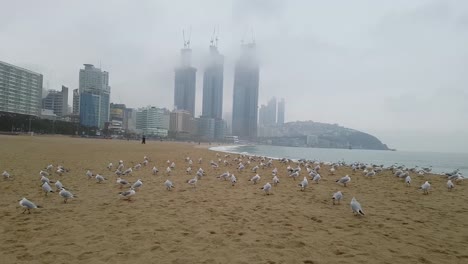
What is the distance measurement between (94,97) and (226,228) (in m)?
154

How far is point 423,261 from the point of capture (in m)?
5.30

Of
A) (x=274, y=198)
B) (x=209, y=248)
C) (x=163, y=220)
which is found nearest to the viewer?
(x=209, y=248)

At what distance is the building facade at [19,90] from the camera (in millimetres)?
100312

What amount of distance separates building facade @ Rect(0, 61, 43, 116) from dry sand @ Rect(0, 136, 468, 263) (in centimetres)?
11059

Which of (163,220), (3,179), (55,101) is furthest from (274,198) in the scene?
(55,101)

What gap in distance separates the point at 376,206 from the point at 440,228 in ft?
7.87

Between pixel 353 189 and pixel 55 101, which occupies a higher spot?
pixel 55 101

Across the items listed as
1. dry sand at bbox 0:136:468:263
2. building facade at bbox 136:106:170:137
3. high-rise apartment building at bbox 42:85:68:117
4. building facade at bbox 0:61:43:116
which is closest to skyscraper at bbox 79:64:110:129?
high-rise apartment building at bbox 42:85:68:117

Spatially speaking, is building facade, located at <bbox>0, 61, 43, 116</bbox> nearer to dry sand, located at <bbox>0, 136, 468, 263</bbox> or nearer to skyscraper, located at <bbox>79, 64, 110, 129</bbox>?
skyscraper, located at <bbox>79, 64, 110, 129</bbox>

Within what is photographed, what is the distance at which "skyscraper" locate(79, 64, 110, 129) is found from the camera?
144500 mm

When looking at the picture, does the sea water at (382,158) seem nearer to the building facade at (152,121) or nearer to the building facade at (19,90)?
the building facade at (19,90)

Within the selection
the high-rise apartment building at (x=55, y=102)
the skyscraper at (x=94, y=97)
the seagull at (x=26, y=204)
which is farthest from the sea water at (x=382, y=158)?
the high-rise apartment building at (x=55, y=102)

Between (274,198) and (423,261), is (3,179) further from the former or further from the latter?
(423,261)

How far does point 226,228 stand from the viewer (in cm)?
691
